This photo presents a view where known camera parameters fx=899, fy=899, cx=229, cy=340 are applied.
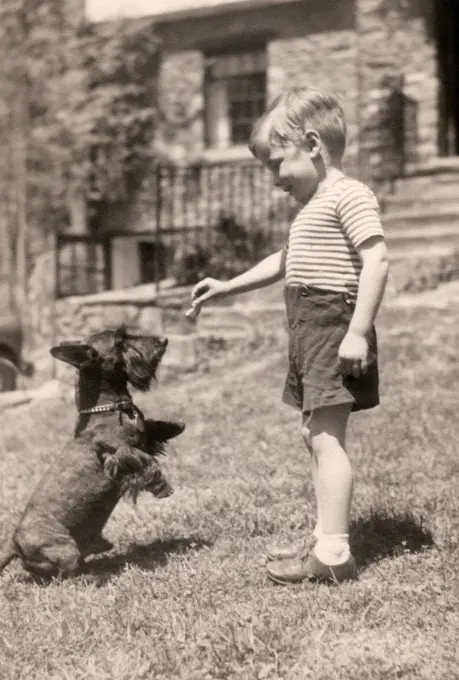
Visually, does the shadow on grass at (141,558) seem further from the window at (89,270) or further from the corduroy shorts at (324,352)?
the window at (89,270)

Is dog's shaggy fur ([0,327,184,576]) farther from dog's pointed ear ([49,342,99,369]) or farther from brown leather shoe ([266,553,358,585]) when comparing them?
brown leather shoe ([266,553,358,585])

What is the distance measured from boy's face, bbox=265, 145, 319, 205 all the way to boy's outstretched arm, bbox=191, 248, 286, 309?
0.35m

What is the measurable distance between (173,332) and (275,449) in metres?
3.88

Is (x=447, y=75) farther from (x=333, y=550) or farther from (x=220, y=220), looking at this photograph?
(x=333, y=550)

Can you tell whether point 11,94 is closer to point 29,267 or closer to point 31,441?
point 29,267

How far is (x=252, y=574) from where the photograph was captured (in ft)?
10.6

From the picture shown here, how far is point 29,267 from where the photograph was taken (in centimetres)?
1312

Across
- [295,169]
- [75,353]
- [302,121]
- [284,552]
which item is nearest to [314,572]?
[284,552]

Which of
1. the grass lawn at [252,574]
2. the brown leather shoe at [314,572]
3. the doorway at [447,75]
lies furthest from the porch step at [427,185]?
the brown leather shoe at [314,572]

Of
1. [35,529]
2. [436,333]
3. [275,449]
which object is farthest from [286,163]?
[436,333]

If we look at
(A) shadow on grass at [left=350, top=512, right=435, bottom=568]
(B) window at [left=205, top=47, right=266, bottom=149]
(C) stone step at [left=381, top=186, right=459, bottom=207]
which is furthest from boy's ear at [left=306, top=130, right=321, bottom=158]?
(B) window at [left=205, top=47, right=266, bottom=149]

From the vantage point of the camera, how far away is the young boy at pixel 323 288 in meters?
3.05

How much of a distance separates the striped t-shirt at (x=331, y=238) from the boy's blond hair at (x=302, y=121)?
6.3 inches

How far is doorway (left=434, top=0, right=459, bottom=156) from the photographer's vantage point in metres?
11.5
